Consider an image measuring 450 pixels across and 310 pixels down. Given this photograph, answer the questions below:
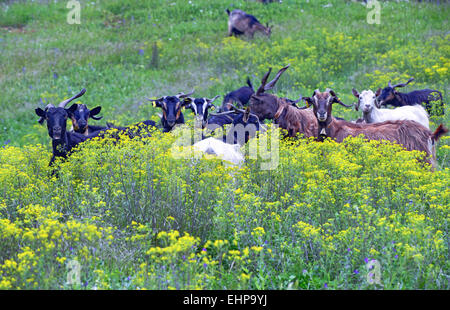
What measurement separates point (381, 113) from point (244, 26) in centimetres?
1112

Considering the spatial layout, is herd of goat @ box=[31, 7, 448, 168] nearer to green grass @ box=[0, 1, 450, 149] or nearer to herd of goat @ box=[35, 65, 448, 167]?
herd of goat @ box=[35, 65, 448, 167]

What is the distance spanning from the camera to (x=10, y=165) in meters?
7.22

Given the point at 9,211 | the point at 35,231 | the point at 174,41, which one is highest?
the point at 174,41

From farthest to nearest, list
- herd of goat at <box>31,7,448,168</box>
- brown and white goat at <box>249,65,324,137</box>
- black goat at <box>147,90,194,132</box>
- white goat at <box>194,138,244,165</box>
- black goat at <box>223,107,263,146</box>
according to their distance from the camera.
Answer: black goat at <box>147,90,194,132</box> → black goat at <box>223,107,263,146</box> → brown and white goat at <box>249,65,324,137</box> → herd of goat at <box>31,7,448,168</box> → white goat at <box>194,138,244,165</box>

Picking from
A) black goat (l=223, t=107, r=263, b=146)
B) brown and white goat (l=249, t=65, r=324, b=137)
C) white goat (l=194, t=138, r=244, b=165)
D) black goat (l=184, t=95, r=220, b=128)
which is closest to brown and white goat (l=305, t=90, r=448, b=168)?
brown and white goat (l=249, t=65, r=324, b=137)

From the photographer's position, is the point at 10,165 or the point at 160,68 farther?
the point at 160,68

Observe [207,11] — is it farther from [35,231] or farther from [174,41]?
[35,231]

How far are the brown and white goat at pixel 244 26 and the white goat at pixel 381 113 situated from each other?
401 inches

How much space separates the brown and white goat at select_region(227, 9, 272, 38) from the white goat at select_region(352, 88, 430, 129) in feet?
33.4

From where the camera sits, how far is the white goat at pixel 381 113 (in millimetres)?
11086

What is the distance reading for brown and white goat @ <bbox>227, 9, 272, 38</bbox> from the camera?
21.2 metres

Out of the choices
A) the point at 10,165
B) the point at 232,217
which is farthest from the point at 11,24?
the point at 232,217

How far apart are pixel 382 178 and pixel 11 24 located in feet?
78.9

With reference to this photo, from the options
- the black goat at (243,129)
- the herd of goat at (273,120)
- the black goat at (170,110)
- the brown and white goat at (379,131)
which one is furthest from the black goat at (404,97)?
the black goat at (170,110)
